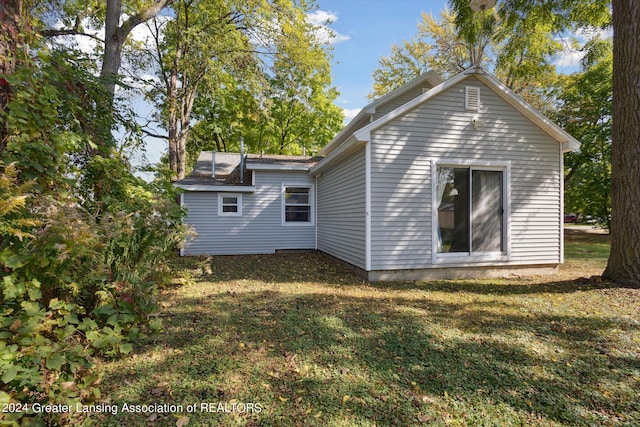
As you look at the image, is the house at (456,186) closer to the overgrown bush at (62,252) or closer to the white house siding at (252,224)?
the white house siding at (252,224)

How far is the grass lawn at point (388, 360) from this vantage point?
2.22m

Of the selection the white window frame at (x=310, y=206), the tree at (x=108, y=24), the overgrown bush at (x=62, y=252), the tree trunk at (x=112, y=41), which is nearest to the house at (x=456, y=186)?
the white window frame at (x=310, y=206)

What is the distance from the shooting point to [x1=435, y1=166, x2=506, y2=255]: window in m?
6.35

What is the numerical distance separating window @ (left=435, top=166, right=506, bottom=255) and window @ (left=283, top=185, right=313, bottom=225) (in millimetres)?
5085

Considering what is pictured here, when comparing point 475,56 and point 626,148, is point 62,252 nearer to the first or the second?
point 626,148

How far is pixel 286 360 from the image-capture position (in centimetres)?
291

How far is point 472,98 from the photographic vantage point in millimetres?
6309

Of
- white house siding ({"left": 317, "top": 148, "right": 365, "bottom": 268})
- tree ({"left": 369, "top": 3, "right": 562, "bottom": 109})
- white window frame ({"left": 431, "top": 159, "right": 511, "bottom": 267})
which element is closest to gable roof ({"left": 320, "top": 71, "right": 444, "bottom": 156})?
tree ({"left": 369, "top": 3, "right": 562, "bottom": 109})

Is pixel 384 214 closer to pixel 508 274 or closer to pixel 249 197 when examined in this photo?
pixel 508 274

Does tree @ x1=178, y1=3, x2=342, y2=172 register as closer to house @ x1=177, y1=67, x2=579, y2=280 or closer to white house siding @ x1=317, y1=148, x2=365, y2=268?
white house siding @ x1=317, y1=148, x2=365, y2=268

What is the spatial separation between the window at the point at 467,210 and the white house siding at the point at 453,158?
0.94 feet

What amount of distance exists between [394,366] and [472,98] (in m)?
5.84

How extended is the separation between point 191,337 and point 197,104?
19662 millimetres

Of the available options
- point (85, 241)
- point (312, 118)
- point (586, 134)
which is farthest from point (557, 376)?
point (312, 118)
